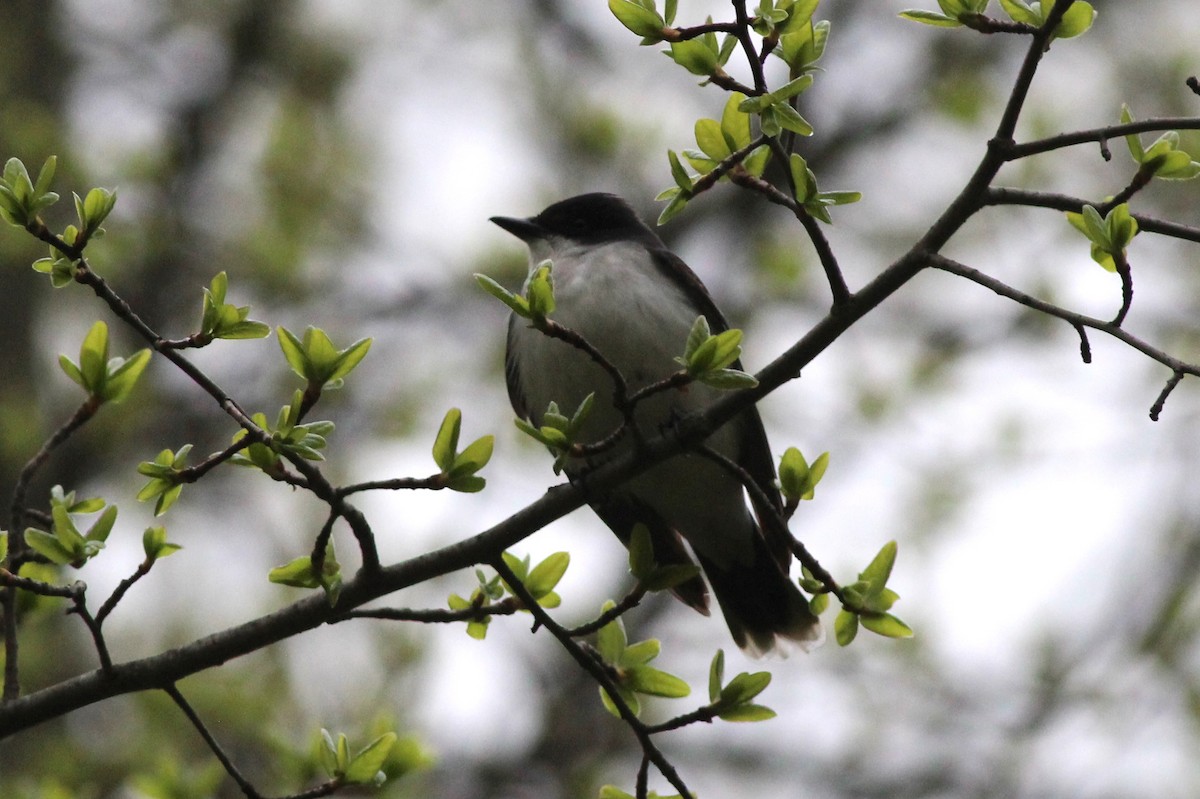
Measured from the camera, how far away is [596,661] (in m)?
3.18

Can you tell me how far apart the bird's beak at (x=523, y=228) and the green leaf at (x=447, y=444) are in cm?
286

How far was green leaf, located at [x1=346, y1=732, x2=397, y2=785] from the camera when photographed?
3.06 metres

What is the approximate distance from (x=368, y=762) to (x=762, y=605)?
248 cm

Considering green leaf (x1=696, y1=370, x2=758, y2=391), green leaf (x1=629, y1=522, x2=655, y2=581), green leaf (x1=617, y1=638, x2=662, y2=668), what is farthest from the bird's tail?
green leaf (x1=696, y1=370, x2=758, y2=391)

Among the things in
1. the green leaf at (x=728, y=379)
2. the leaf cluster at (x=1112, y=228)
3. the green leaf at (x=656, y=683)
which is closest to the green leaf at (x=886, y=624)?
the green leaf at (x=656, y=683)

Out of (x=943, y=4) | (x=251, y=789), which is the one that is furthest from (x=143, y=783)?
(x=943, y=4)

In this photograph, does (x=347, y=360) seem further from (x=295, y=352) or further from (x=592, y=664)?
(x=592, y=664)

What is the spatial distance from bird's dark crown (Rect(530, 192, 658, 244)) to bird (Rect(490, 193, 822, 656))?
2cm

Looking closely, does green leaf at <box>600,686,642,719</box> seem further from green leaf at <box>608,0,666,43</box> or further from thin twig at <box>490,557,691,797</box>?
green leaf at <box>608,0,666,43</box>

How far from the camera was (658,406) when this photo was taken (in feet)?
15.7

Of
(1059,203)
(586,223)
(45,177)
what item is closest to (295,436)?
(45,177)

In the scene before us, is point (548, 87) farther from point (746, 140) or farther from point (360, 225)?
point (746, 140)

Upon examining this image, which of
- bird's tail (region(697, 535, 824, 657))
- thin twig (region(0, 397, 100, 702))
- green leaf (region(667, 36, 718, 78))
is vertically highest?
bird's tail (region(697, 535, 824, 657))

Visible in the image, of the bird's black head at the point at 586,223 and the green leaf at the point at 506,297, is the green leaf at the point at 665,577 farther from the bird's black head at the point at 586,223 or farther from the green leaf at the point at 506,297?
the bird's black head at the point at 586,223
